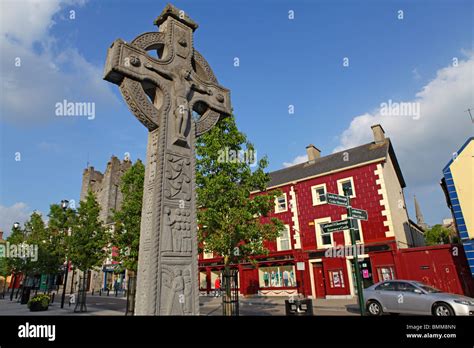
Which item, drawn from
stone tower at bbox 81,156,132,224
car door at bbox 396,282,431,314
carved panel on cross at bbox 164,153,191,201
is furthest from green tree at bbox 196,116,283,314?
stone tower at bbox 81,156,132,224

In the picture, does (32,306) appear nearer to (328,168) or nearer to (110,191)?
(328,168)

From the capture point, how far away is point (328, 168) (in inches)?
994

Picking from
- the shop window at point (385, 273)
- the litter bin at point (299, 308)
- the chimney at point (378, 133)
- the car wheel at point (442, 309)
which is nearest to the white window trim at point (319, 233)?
the shop window at point (385, 273)

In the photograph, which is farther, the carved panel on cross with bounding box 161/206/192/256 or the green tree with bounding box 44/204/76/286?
the green tree with bounding box 44/204/76/286

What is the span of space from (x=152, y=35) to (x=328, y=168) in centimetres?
2163

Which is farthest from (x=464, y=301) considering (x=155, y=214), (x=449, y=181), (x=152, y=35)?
(x=152, y=35)

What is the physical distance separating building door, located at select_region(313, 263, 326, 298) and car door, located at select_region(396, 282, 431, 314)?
37.3 feet

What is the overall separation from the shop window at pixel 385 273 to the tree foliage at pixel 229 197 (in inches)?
435

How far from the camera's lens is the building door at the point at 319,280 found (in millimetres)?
23000

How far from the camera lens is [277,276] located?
2584 cm

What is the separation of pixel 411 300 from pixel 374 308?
1.70m

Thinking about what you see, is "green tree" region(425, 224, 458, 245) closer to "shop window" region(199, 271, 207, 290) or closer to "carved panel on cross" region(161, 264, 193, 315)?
"shop window" region(199, 271, 207, 290)

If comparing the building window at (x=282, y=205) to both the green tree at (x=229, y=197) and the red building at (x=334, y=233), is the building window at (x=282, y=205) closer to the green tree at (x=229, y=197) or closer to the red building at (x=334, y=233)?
the red building at (x=334, y=233)

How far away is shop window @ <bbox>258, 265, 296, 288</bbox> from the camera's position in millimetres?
24984
